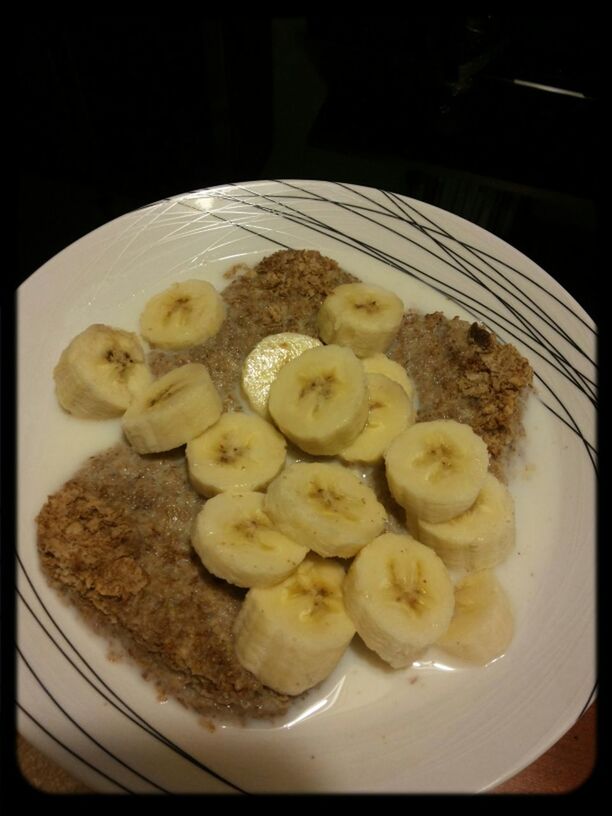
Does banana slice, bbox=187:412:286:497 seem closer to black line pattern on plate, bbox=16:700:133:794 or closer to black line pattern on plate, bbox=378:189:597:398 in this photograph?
black line pattern on plate, bbox=16:700:133:794

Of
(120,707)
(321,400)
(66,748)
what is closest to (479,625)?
(321,400)

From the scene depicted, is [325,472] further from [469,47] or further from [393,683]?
[469,47]

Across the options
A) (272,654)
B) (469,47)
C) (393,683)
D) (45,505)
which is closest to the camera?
(272,654)

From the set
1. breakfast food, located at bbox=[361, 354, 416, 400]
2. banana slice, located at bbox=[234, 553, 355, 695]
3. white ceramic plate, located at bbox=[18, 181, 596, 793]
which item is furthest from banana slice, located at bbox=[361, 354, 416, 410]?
banana slice, located at bbox=[234, 553, 355, 695]

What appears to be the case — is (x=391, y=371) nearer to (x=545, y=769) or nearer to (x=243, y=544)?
(x=243, y=544)

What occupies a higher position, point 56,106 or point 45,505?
point 56,106

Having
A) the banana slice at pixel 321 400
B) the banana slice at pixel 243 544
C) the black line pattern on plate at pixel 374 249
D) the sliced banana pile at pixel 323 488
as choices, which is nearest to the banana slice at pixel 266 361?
the sliced banana pile at pixel 323 488

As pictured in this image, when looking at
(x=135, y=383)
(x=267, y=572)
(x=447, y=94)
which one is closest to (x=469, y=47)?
(x=447, y=94)
